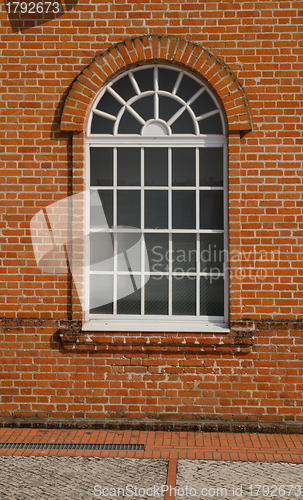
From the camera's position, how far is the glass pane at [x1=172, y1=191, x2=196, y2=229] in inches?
203

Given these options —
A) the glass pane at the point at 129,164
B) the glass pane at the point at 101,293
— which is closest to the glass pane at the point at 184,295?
the glass pane at the point at 101,293

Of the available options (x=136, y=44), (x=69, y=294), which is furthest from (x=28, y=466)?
(x=136, y=44)

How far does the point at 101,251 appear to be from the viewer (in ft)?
17.1

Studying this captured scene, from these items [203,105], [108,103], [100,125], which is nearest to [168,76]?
[203,105]

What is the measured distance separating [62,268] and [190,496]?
2695mm

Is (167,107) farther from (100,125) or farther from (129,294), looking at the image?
(129,294)

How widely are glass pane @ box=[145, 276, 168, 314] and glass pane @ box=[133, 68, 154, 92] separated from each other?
2.25m

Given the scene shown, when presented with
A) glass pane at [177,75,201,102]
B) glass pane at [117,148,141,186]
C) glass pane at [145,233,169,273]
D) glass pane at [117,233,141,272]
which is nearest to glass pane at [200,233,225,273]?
glass pane at [145,233,169,273]

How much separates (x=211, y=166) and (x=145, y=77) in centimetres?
130

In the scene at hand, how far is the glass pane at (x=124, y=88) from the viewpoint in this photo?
5.17 metres

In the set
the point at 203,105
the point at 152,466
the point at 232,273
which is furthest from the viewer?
the point at 203,105

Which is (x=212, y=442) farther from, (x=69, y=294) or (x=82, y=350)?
(x=69, y=294)

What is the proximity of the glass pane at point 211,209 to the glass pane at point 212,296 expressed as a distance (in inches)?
24.4

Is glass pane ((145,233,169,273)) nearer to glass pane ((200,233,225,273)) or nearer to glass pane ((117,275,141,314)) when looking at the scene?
glass pane ((117,275,141,314))
